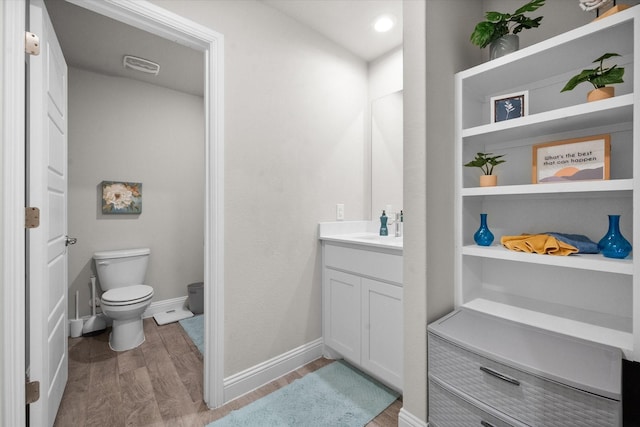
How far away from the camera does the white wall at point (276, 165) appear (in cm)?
169

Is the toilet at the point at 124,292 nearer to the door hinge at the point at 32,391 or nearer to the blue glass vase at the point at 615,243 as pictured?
the door hinge at the point at 32,391

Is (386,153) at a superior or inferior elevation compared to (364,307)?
superior

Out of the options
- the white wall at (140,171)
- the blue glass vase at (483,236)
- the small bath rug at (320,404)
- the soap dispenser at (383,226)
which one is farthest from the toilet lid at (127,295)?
the blue glass vase at (483,236)

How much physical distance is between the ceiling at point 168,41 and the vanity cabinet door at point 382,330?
186 centimetres

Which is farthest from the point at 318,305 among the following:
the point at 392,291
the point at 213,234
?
the point at 213,234

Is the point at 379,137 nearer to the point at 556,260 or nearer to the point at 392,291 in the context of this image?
the point at 392,291

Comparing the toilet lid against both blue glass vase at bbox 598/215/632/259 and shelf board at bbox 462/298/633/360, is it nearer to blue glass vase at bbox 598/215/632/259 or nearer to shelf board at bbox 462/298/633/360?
shelf board at bbox 462/298/633/360

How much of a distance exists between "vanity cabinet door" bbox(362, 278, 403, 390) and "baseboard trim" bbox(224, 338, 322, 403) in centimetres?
47

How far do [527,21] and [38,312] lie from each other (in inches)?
98.9

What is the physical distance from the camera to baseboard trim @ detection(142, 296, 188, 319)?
294 centimetres

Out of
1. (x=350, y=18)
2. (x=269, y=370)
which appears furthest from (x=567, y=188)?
(x=269, y=370)

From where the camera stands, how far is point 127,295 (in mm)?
2312

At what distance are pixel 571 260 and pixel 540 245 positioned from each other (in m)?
0.12

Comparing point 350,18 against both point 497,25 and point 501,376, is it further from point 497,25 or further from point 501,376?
point 501,376
